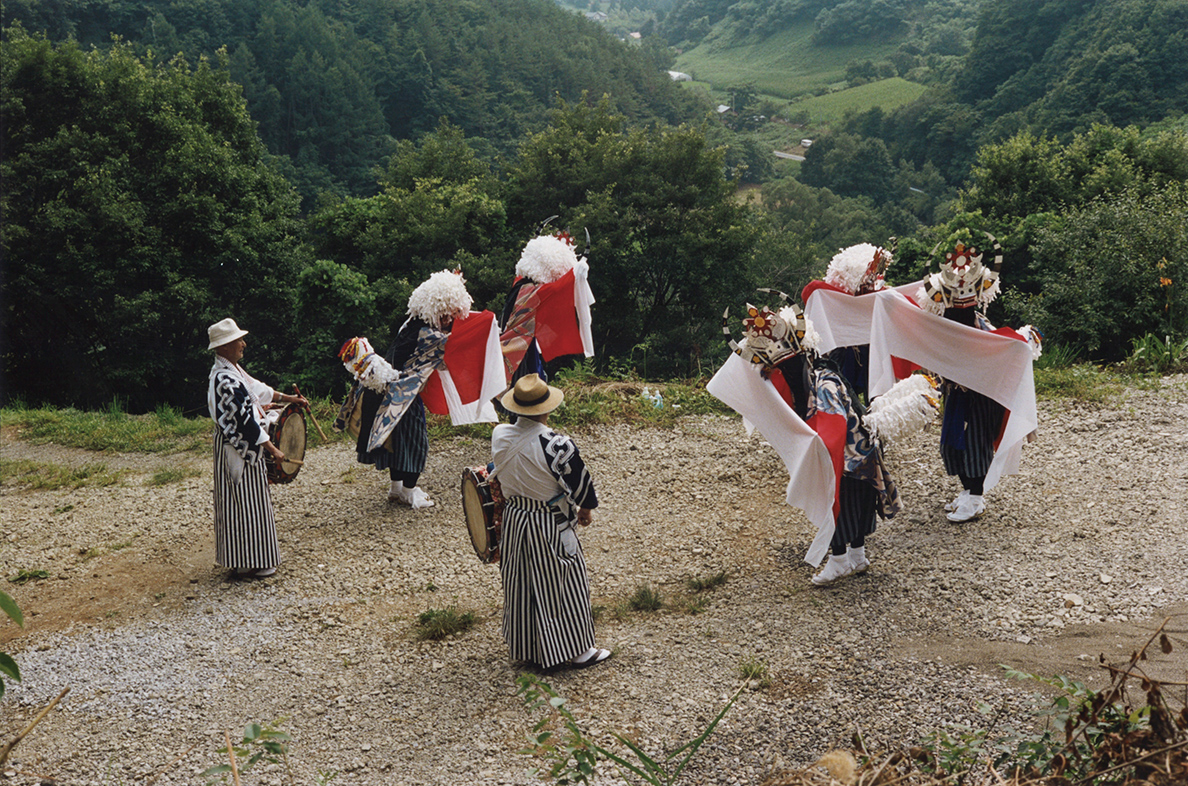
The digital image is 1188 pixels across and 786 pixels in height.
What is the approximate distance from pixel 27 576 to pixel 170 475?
92.9 inches

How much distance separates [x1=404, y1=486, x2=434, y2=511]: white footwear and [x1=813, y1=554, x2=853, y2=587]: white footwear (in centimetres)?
358

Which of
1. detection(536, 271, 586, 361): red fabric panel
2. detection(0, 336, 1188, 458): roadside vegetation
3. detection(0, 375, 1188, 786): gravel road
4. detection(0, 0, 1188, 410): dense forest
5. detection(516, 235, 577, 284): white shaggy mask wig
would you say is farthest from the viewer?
detection(0, 0, 1188, 410): dense forest

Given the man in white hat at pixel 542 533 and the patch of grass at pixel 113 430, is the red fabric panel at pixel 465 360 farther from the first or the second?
the patch of grass at pixel 113 430

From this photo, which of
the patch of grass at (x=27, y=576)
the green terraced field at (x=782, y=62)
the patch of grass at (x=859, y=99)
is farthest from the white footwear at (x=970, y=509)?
the green terraced field at (x=782, y=62)

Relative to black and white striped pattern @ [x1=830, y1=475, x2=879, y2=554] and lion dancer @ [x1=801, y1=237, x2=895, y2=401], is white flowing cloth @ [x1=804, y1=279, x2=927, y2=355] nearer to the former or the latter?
lion dancer @ [x1=801, y1=237, x2=895, y2=401]

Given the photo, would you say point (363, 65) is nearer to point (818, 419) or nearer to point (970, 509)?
point (970, 509)

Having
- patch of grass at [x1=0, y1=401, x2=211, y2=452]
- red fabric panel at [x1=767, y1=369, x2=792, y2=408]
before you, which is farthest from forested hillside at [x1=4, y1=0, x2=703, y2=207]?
red fabric panel at [x1=767, y1=369, x2=792, y2=408]

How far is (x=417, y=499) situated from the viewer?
25.8 ft

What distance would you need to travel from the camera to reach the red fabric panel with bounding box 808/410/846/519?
5.52 meters

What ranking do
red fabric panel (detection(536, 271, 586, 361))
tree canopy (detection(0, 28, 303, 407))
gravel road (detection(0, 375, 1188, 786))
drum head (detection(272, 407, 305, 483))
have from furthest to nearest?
1. tree canopy (detection(0, 28, 303, 407))
2. red fabric panel (detection(536, 271, 586, 361))
3. drum head (detection(272, 407, 305, 483))
4. gravel road (detection(0, 375, 1188, 786))

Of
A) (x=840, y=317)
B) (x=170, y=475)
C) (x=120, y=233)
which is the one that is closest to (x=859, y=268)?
(x=840, y=317)

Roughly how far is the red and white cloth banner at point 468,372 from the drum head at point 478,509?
2.43 m

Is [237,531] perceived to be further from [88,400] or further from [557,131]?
[557,131]

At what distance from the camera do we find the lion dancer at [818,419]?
5527 millimetres
